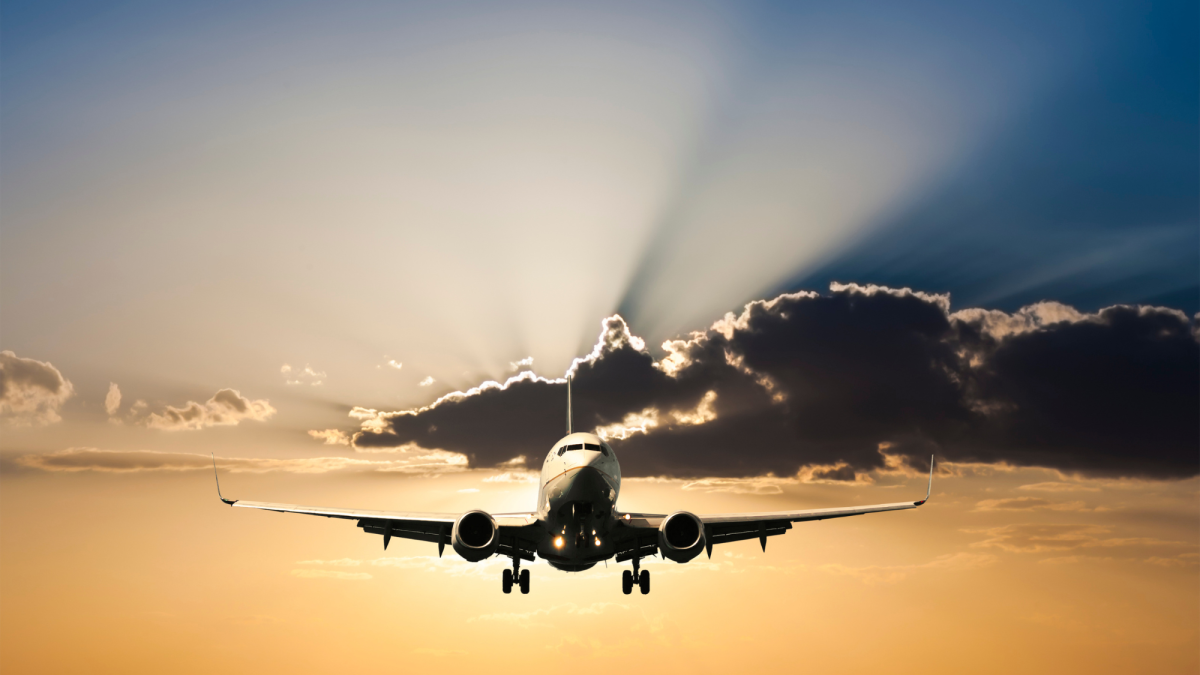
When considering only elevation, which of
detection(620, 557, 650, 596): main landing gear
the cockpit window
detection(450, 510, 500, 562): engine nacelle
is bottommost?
detection(620, 557, 650, 596): main landing gear

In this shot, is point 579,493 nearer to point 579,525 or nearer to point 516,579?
point 579,525

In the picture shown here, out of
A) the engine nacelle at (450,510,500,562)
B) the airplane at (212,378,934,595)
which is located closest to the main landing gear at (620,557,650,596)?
the airplane at (212,378,934,595)

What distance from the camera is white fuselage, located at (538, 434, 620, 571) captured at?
2892 cm

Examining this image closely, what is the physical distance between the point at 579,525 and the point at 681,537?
4.75 m

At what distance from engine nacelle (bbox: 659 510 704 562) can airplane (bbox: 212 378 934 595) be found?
1.7 inches

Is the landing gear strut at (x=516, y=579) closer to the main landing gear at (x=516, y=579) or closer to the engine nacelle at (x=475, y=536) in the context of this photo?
the main landing gear at (x=516, y=579)

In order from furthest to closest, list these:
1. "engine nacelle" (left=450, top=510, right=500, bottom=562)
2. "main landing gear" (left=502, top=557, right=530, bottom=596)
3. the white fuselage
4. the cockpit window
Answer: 1. "main landing gear" (left=502, top=557, right=530, bottom=596)
2. "engine nacelle" (left=450, top=510, right=500, bottom=562)
3. the cockpit window
4. the white fuselage

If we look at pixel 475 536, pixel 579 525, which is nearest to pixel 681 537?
pixel 579 525

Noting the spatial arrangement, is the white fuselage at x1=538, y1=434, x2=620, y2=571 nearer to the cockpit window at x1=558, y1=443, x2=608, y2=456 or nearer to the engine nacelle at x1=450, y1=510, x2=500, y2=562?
the cockpit window at x1=558, y1=443, x2=608, y2=456

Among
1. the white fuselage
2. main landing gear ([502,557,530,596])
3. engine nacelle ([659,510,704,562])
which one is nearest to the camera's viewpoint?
the white fuselage

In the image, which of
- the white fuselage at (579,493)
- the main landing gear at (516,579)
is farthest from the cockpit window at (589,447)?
the main landing gear at (516,579)

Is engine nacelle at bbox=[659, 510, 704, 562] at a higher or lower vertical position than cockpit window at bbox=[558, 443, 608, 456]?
lower

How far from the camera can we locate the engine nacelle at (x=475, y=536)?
99.9 feet

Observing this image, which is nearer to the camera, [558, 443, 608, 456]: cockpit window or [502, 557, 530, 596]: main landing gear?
[558, 443, 608, 456]: cockpit window
